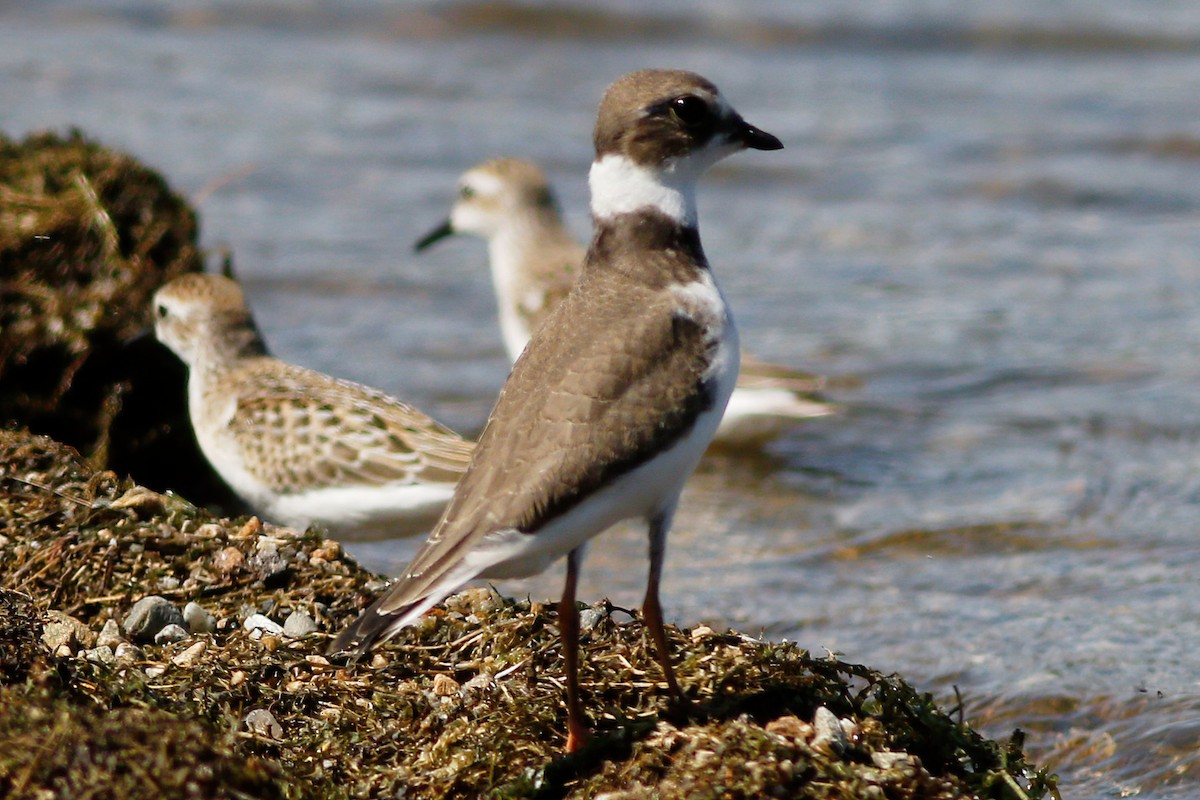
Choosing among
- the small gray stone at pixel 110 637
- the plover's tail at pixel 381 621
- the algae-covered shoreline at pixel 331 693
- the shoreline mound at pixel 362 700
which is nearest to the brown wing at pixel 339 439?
the algae-covered shoreline at pixel 331 693

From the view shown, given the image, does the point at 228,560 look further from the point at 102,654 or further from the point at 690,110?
the point at 690,110

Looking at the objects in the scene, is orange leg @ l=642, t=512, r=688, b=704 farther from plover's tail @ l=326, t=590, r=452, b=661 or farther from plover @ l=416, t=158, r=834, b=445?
plover @ l=416, t=158, r=834, b=445

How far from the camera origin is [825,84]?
15.5 metres

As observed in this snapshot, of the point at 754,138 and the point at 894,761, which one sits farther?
the point at 754,138

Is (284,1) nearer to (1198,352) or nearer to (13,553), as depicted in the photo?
(1198,352)

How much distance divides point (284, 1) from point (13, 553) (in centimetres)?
1427

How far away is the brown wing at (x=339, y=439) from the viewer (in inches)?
250

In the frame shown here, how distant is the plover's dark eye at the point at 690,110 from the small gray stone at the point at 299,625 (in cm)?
181

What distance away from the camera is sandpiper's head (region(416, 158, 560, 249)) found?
955 cm

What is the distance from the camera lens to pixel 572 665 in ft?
12.5

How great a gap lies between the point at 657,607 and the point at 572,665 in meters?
0.30

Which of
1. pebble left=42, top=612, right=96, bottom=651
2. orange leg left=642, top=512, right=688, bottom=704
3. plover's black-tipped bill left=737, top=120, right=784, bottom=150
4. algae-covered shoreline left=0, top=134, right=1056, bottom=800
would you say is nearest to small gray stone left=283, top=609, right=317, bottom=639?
algae-covered shoreline left=0, top=134, right=1056, bottom=800

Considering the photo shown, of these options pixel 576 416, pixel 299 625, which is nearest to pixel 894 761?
pixel 576 416

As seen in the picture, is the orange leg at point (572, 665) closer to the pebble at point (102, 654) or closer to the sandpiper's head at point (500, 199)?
the pebble at point (102, 654)
